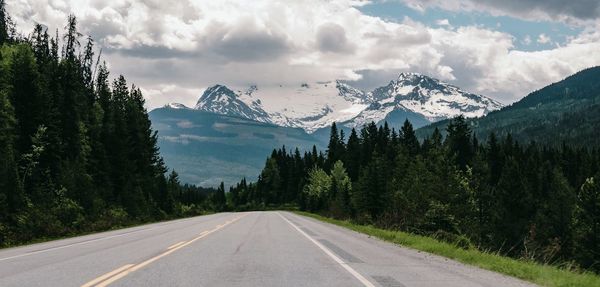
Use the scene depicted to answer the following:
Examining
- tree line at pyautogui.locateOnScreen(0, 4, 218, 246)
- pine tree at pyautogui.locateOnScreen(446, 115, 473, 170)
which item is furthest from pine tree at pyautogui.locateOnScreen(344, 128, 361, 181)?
tree line at pyautogui.locateOnScreen(0, 4, 218, 246)

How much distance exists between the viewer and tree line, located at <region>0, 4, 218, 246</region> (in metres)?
28.3

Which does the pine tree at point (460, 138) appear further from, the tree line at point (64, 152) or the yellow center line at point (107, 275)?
the yellow center line at point (107, 275)

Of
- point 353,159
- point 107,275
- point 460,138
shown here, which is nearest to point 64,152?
point 107,275

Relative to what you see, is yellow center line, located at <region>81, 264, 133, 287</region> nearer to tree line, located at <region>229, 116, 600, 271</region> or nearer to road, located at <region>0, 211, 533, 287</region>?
road, located at <region>0, 211, 533, 287</region>

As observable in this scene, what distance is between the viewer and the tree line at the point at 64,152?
28344 millimetres

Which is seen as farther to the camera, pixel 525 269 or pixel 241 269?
pixel 525 269

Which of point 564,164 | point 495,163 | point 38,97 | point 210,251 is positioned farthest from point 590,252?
point 564,164

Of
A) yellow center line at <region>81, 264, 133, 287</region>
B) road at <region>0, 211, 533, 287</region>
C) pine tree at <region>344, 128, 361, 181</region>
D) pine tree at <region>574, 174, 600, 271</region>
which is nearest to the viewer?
yellow center line at <region>81, 264, 133, 287</region>

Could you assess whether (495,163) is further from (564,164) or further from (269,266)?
(269,266)

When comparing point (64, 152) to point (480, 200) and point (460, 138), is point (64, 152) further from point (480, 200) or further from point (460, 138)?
point (460, 138)

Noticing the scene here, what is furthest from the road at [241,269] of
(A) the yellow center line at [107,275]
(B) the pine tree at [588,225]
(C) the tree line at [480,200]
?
(B) the pine tree at [588,225]

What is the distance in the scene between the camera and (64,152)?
158 ft

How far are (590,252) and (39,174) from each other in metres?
53.5

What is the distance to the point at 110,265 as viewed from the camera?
37.7ft
